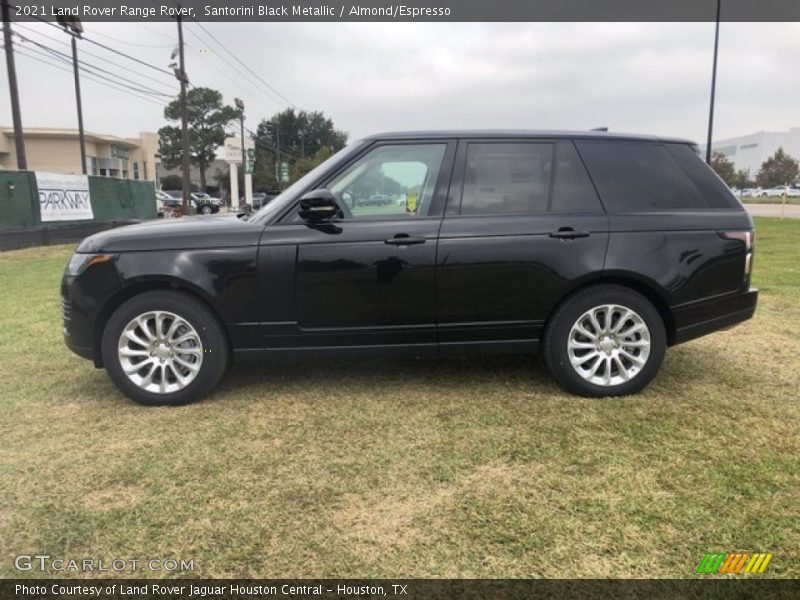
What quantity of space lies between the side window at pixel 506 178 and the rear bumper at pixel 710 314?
3.98ft

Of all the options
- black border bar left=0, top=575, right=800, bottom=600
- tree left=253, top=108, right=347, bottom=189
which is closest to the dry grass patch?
black border bar left=0, top=575, right=800, bottom=600

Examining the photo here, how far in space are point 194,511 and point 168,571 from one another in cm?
40

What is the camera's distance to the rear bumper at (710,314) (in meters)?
3.99

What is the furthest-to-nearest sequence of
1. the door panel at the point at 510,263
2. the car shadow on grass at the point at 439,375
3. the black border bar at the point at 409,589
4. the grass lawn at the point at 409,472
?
1. the car shadow on grass at the point at 439,375
2. the door panel at the point at 510,263
3. the grass lawn at the point at 409,472
4. the black border bar at the point at 409,589

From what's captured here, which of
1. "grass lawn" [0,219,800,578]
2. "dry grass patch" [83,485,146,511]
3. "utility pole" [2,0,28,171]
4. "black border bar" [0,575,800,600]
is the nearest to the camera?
"black border bar" [0,575,800,600]

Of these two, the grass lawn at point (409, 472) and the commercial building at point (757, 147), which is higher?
the commercial building at point (757, 147)

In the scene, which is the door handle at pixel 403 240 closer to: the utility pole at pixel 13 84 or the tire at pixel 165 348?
the tire at pixel 165 348

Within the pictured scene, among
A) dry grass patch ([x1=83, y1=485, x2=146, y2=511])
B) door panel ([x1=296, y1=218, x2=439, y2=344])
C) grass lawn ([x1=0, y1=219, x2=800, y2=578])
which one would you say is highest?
door panel ([x1=296, y1=218, x2=439, y2=344])

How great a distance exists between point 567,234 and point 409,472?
190cm

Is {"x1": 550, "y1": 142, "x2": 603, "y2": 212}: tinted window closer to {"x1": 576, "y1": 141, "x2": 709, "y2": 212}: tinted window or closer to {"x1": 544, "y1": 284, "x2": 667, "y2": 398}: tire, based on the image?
{"x1": 576, "y1": 141, "x2": 709, "y2": 212}: tinted window

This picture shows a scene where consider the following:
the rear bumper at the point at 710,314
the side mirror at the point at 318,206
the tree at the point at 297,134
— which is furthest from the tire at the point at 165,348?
the tree at the point at 297,134

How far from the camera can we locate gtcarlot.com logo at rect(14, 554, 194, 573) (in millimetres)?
2285

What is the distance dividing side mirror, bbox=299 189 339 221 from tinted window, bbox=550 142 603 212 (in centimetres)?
148

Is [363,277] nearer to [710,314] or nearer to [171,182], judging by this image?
[710,314]
